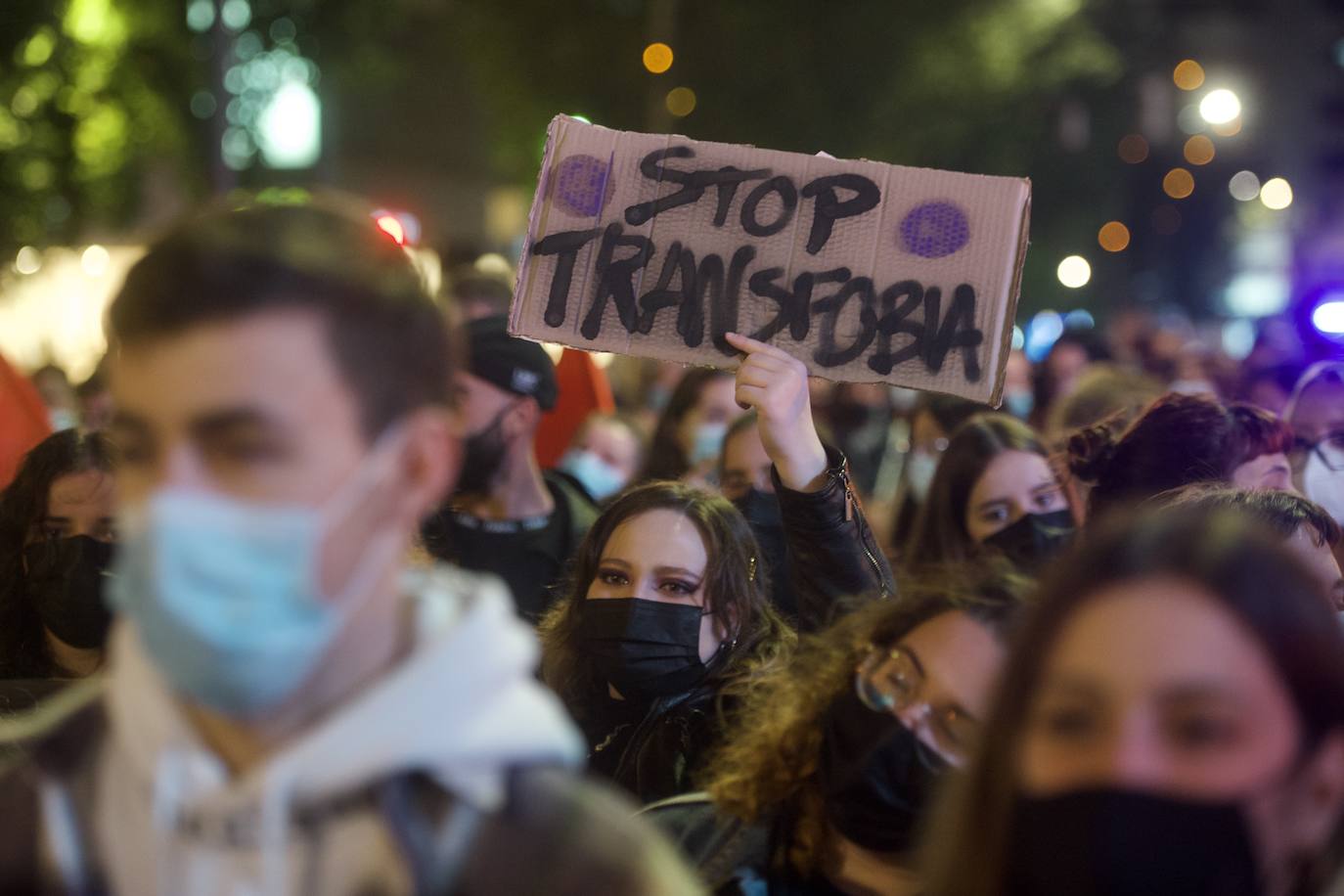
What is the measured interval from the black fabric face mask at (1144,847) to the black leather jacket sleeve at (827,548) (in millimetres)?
1892

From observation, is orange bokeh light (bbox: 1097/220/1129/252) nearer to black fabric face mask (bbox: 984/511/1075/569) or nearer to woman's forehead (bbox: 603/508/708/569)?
black fabric face mask (bbox: 984/511/1075/569)

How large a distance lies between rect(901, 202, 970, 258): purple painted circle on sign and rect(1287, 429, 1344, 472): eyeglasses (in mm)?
2247

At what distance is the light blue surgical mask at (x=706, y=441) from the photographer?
7262 millimetres

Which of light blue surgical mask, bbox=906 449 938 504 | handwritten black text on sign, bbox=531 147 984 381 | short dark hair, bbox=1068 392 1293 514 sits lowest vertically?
light blue surgical mask, bbox=906 449 938 504

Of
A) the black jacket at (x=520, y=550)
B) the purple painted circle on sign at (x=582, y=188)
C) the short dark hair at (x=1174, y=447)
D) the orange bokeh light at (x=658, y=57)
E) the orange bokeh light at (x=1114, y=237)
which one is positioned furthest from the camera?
the orange bokeh light at (x=1114, y=237)

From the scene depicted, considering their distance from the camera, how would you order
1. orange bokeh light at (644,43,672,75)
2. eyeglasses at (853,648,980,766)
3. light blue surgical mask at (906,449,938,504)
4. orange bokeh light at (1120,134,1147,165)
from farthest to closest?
orange bokeh light at (1120,134,1147,165) < orange bokeh light at (644,43,672,75) < light blue surgical mask at (906,449,938,504) < eyeglasses at (853,648,980,766)

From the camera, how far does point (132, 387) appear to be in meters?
1.99

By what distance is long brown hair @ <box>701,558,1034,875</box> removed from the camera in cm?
301

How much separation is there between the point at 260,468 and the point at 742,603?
2442mm

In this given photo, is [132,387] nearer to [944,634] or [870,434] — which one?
[944,634]

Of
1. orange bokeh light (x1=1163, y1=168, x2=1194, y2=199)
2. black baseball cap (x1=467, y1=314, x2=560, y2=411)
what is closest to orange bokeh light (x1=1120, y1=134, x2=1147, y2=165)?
orange bokeh light (x1=1163, y1=168, x2=1194, y2=199)

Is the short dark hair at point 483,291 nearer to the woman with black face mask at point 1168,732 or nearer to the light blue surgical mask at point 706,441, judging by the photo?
the light blue surgical mask at point 706,441

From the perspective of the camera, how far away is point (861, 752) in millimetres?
2896

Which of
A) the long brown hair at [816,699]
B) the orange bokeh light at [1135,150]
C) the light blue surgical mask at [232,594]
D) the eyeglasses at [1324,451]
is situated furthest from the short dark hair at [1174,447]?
the orange bokeh light at [1135,150]
